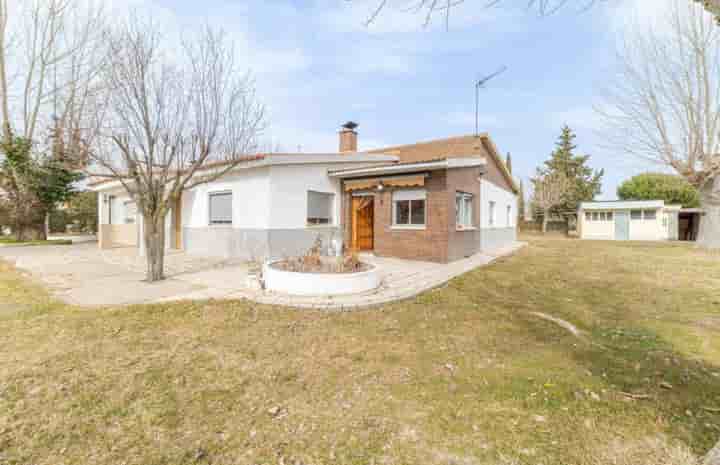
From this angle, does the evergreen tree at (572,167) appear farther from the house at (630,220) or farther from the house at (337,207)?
the house at (337,207)

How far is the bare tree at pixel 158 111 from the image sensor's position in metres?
8.00

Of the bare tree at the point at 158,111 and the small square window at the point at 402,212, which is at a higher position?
the bare tree at the point at 158,111

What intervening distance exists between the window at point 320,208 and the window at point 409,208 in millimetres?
2958

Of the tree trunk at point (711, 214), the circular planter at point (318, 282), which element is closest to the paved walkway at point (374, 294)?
the circular planter at point (318, 282)

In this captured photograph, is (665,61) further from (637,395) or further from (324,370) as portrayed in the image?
(324,370)

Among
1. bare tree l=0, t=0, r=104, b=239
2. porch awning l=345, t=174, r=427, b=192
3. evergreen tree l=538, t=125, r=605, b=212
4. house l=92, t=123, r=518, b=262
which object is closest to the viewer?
house l=92, t=123, r=518, b=262

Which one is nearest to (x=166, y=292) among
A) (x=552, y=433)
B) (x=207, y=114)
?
(x=207, y=114)

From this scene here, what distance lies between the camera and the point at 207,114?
29.5 feet

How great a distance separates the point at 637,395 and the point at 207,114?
10456mm

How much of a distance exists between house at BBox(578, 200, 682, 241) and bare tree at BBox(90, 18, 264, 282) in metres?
37.5

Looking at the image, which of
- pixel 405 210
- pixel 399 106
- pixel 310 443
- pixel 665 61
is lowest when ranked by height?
pixel 310 443

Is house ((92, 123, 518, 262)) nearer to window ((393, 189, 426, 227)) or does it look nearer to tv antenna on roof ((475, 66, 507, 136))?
window ((393, 189, 426, 227))

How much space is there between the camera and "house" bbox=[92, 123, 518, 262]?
1202cm

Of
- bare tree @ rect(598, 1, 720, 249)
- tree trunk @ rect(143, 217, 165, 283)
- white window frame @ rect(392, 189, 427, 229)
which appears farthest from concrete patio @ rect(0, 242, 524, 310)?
bare tree @ rect(598, 1, 720, 249)
